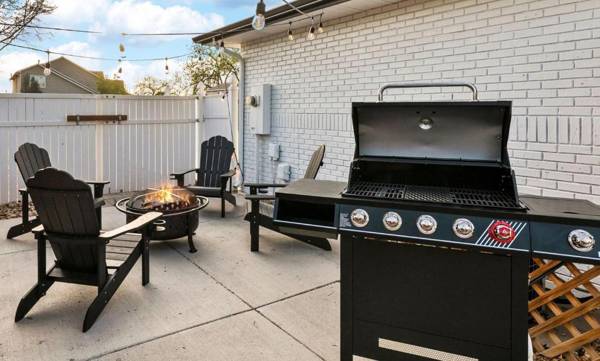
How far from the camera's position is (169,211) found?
13.0 ft

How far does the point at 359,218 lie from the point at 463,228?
0.41 meters

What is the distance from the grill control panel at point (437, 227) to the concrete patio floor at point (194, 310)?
105 centimetres

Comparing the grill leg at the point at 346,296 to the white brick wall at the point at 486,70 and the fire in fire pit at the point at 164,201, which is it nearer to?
the white brick wall at the point at 486,70

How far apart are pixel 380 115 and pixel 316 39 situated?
12.5ft

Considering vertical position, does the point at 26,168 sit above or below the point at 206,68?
Result: below

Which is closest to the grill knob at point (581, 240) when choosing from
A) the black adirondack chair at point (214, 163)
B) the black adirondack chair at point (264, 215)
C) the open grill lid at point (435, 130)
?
the open grill lid at point (435, 130)

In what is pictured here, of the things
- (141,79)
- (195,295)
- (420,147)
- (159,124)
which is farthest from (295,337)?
(141,79)

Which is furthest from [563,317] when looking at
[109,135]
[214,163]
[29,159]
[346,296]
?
[109,135]

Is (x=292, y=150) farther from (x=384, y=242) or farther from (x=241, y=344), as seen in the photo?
(x=384, y=242)

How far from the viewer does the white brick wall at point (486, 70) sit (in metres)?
3.11

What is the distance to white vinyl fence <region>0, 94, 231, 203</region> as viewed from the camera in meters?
5.78

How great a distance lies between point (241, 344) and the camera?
2.41 meters

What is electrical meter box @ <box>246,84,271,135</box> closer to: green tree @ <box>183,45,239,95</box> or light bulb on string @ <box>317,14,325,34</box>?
light bulb on string @ <box>317,14,325,34</box>

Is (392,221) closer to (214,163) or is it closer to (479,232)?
(479,232)
